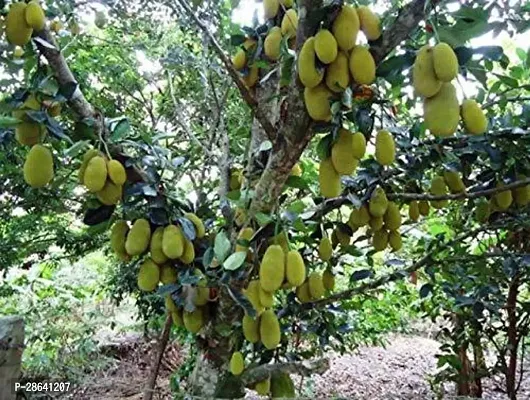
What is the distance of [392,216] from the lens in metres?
1.23

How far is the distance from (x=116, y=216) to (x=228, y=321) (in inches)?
14.1

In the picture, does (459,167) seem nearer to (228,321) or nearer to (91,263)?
(228,321)

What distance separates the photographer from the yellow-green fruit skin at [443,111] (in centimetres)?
69

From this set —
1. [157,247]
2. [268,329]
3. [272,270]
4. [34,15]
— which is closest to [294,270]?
[272,270]

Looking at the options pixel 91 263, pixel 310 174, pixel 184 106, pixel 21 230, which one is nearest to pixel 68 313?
pixel 91 263

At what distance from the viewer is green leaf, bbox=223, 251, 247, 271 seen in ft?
3.13

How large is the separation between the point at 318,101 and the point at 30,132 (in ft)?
1.73

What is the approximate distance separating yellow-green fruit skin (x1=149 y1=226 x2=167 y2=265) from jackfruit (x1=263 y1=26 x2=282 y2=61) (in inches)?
16.6

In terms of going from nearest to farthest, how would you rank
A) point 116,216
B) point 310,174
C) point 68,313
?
point 116,216 → point 310,174 → point 68,313

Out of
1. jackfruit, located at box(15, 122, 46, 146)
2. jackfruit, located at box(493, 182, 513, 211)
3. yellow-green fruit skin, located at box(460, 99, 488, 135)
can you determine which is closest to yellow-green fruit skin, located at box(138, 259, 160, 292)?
jackfruit, located at box(15, 122, 46, 146)

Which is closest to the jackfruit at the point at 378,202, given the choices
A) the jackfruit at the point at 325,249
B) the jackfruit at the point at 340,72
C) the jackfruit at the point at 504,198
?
the jackfruit at the point at 325,249

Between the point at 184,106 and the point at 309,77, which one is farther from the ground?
the point at 184,106

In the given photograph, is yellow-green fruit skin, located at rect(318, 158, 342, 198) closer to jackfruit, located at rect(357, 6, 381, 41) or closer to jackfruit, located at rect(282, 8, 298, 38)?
jackfruit, located at rect(357, 6, 381, 41)

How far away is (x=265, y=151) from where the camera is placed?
1125 millimetres
